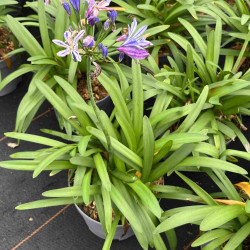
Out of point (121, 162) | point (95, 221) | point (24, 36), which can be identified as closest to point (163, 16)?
point (24, 36)

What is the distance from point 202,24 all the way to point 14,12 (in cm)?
144

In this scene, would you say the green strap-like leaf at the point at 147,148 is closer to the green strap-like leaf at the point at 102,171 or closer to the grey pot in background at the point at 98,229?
the green strap-like leaf at the point at 102,171

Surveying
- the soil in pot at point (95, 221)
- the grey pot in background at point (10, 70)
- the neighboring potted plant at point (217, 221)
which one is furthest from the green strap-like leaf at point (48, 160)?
the grey pot in background at point (10, 70)

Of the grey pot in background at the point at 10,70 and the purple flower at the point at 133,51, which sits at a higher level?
the purple flower at the point at 133,51

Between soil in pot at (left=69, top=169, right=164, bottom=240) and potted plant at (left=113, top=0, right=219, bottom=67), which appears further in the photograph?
potted plant at (left=113, top=0, right=219, bottom=67)

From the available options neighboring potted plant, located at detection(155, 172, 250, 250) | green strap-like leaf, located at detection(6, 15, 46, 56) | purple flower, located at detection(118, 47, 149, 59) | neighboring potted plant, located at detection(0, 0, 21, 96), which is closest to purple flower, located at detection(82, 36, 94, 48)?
purple flower, located at detection(118, 47, 149, 59)

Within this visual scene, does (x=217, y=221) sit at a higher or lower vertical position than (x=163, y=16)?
lower

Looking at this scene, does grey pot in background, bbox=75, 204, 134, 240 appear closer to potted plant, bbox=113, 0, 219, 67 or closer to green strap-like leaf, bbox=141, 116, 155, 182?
green strap-like leaf, bbox=141, 116, 155, 182

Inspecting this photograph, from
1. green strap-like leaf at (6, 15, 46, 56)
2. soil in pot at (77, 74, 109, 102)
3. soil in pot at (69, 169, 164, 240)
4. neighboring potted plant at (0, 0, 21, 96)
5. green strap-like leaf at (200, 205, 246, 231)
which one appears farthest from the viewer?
neighboring potted plant at (0, 0, 21, 96)

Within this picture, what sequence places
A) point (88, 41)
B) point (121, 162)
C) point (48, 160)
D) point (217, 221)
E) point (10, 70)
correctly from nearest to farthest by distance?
point (88, 41) < point (217, 221) < point (48, 160) < point (121, 162) < point (10, 70)

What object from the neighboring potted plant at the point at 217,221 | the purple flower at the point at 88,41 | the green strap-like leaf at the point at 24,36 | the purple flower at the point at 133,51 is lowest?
the neighboring potted plant at the point at 217,221

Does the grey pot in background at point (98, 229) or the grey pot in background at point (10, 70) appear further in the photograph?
the grey pot in background at point (10, 70)

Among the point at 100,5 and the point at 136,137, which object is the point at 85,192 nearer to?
the point at 136,137

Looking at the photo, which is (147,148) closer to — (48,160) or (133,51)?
(48,160)
